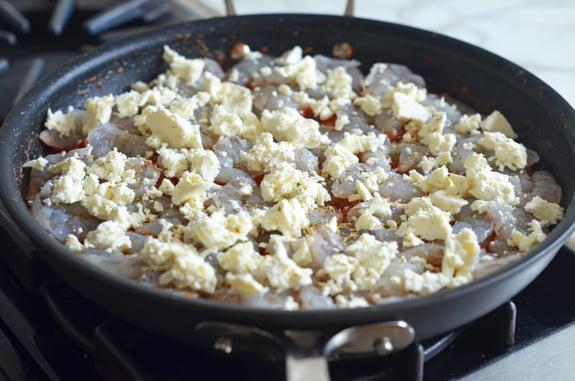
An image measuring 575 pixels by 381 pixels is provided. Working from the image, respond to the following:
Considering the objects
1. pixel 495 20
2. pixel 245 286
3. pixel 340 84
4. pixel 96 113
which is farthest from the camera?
pixel 495 20

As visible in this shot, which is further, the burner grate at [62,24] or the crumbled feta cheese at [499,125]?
the burner grate at [62,24]

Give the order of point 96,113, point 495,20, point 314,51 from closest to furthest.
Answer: point 96,113
point 314,51
point 495,20

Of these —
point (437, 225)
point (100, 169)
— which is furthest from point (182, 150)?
point (437, 225)

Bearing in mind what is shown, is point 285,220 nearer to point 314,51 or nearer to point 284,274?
point 284,274

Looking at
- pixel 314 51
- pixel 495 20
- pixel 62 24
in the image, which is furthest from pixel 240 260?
pixel 495 20

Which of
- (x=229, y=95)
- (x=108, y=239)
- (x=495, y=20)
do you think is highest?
(x=495, y=20)

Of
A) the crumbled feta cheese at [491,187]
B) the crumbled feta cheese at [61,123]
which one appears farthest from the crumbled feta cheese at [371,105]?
the crumbled feta cheese at [61,123]

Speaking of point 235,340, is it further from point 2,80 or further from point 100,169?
point 2,80

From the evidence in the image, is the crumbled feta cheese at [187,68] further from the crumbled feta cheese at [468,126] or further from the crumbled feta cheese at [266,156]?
the crumbled feta cheese at [468,126]
